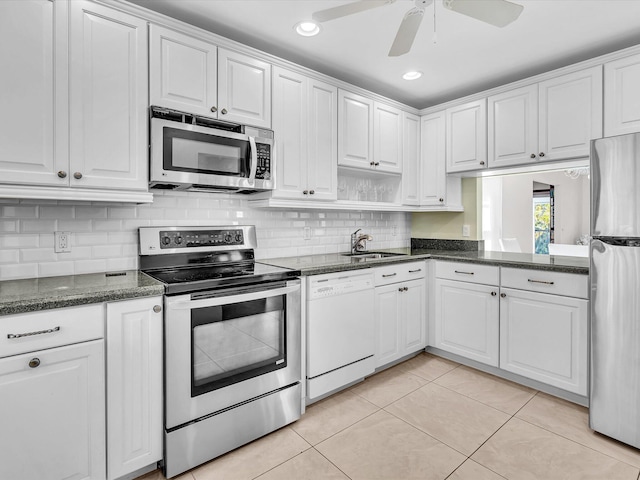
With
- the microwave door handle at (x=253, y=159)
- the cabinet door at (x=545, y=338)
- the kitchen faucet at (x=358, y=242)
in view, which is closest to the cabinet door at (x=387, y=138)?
the kitchen faucet at (x=358, y=242)

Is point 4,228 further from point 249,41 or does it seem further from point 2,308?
point 249,41

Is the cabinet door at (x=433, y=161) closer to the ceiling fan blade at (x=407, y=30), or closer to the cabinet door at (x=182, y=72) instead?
the ceiling fan blade at (x=407, y=30)

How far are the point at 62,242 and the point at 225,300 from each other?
987 millimetres

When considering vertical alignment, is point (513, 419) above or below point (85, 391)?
below

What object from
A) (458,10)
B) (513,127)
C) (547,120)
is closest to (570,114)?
(547,120)

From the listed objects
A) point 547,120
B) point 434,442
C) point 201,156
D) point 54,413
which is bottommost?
point 434,442

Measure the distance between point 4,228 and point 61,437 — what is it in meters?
1.11

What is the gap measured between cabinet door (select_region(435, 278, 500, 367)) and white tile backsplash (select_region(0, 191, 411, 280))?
1.34 meters

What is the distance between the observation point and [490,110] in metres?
3.06

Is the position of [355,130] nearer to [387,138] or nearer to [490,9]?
[387,138]

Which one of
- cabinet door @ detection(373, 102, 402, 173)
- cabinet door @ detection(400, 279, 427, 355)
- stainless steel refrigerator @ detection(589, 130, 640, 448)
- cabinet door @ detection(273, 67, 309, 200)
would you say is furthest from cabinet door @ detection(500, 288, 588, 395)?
cabinet door @ detection(273, 67, 309, 200)

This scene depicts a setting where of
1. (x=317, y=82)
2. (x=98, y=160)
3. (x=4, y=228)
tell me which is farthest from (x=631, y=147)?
(x=4, y=228)

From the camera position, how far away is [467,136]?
324 centimetres

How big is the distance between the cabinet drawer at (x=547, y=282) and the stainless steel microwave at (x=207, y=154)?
192 cm
